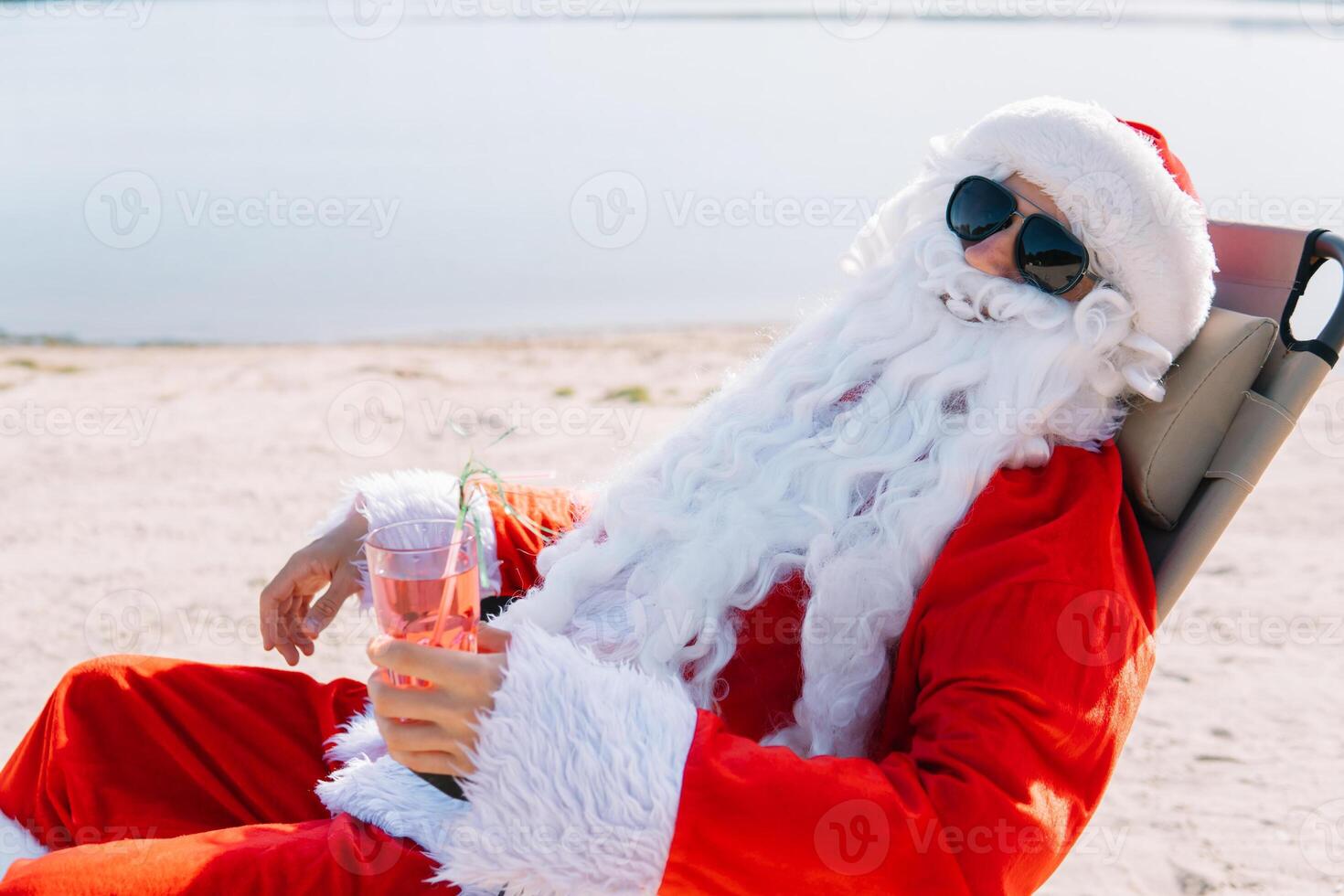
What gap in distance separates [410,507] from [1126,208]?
1456mm

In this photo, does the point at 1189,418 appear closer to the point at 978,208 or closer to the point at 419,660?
the point at 978,208

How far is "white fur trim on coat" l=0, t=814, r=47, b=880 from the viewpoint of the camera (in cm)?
172

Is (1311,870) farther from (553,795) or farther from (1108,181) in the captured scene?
(553,795)

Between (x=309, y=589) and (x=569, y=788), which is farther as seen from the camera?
(x=309, y=589)

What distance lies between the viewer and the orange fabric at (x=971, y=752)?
1.31m

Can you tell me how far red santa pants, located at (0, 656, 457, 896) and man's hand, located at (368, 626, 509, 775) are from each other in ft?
0.88

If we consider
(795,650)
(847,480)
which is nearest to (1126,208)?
(847,480)

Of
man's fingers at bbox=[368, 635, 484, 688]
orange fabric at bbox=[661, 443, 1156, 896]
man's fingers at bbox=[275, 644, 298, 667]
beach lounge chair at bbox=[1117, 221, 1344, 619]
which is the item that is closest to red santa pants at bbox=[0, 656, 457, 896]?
man's fingers at bbox=[275, 644, 298, 667]

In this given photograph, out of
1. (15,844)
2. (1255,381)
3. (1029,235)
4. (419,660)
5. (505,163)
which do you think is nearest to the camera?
(419,660)

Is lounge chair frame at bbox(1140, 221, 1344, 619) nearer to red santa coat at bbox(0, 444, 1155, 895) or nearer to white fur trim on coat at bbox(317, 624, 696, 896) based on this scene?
red santa coat at bbox(0, 444, 1155, 895)

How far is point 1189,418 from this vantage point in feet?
6.09

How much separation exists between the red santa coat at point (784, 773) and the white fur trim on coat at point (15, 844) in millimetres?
31

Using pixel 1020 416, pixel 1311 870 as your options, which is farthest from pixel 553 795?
pixel 1311 870

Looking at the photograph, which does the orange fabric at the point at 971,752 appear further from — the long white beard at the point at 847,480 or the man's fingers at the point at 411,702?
the man's fingers at the point at 411,702
